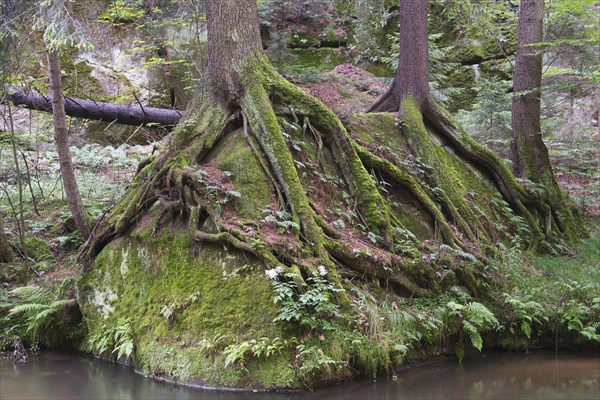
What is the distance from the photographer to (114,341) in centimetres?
656

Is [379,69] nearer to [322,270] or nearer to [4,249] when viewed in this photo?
[322,270]

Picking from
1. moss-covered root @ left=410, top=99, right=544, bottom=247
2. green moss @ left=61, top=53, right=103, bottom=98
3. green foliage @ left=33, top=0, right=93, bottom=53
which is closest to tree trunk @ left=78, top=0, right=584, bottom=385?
moss-covered root @ left=410, top=99, right=544, bottom=247

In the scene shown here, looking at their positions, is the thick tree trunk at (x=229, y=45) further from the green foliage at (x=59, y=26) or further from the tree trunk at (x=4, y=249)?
the tree trunk at (x=4, y=249)

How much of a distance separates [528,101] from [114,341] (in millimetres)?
8998

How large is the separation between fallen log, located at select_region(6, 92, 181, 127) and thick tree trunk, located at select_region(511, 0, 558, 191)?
752 centimetres

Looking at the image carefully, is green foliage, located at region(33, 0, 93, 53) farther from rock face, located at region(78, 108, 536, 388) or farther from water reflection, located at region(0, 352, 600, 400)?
water reflection, located at region(0, 352, 600, 400)

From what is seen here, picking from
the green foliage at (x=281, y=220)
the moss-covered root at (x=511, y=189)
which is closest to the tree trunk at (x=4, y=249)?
the green foliage at (x=281, y=220)

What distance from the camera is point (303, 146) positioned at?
789cm

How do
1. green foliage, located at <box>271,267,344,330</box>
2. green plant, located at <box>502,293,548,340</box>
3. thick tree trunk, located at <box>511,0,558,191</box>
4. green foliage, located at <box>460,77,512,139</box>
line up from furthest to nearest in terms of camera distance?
green foliage, located at <box>460,77,512,139</box> < thick tree trunk, located at <box>511,0,558,191</box> < green plant, located at <box>502,293,548,340</box> < green foliage, located at <box>271,267,344,330</box>

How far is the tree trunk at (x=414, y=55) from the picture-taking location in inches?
391

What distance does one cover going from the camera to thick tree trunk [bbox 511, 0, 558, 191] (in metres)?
10.7

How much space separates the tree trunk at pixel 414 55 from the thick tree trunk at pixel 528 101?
7.23 ft

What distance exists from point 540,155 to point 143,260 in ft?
26.3

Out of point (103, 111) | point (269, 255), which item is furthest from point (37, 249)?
point (269, 255)
